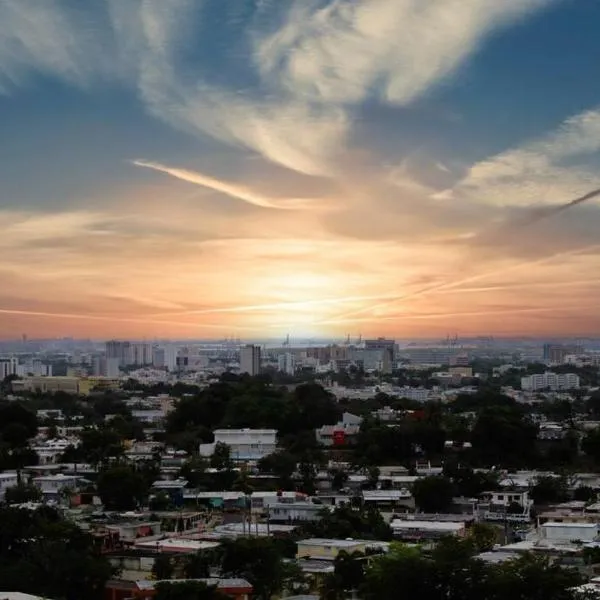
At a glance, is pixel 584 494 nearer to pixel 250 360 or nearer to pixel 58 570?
pixel 58 570

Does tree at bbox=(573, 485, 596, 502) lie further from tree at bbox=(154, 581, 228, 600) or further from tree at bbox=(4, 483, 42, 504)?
tree at bbox=(154, 581, 228, 600)

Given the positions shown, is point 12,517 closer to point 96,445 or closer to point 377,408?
point 96,445

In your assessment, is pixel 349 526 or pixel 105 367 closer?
pixel 349 526

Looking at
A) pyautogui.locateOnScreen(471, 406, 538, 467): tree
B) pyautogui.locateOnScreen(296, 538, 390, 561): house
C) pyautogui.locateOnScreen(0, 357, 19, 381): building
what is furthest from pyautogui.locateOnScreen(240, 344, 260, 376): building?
pyautogui.locateOnScreen(296, 538, 390, 561): house

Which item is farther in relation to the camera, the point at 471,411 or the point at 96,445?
the point at 471,411

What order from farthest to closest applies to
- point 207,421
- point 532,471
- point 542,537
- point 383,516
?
point 207,421 < point 532,471 < point 383,516 < point 542,537

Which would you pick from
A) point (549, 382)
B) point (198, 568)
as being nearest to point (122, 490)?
point (198, 568)

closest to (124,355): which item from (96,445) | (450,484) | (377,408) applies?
(377,408)
